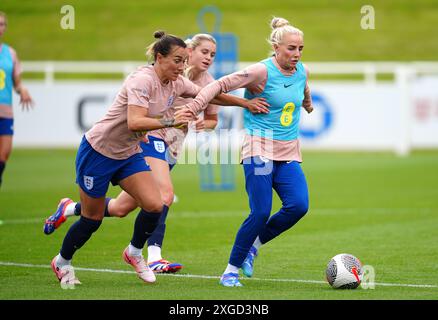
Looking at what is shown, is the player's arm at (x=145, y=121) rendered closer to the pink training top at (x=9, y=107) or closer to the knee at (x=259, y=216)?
the knee at (x=259, y=216)

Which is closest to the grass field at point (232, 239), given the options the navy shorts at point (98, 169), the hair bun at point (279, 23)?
the navy shorts at point (98, 169)

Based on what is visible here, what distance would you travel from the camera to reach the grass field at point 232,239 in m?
8.22

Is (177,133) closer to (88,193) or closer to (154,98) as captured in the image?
(154,98)

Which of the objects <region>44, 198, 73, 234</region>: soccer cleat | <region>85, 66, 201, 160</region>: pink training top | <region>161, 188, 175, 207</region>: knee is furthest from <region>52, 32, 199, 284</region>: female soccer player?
<region>44, 198, 73, 234</region>: soccer cleat

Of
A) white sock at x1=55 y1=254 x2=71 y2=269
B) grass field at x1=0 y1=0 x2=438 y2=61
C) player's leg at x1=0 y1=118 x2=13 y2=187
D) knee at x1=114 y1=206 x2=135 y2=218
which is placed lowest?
white sock at x1=55 y1=254 x2=71 y2=269

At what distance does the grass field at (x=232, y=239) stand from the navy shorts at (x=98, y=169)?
856 millimetres

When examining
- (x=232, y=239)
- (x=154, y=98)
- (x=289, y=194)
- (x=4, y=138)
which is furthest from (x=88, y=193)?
(x=4, y=138)

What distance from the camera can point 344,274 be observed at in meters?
8.33

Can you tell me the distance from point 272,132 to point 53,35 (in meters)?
31.4

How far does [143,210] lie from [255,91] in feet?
4.81

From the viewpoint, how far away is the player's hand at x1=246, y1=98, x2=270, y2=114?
8688mm

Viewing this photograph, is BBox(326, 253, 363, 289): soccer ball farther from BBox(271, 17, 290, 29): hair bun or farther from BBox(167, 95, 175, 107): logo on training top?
BBox(271, 17, 290, 29): hair bun

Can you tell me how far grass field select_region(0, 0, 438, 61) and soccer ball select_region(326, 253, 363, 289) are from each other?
2779cm
